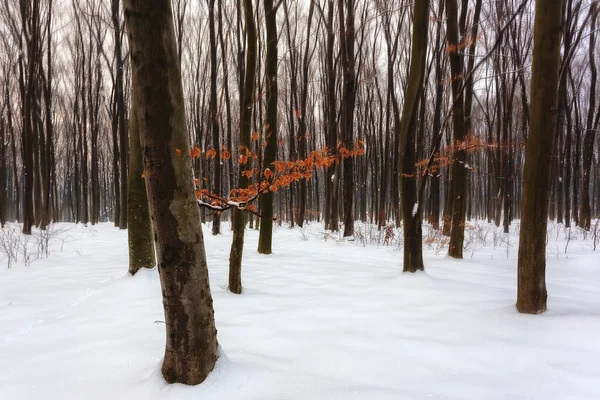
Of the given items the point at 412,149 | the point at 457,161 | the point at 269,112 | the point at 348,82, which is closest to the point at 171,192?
the point at 412,149

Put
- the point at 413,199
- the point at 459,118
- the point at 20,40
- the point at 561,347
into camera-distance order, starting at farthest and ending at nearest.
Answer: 1. the point at 20,40
2. the point at 459,118
3. the point at 413,199
4. the point at 561,347

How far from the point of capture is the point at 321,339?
244 centimetres

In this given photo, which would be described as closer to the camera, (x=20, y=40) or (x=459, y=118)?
(x=459, y=118)

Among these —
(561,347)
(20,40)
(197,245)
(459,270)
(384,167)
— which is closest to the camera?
(197,245)

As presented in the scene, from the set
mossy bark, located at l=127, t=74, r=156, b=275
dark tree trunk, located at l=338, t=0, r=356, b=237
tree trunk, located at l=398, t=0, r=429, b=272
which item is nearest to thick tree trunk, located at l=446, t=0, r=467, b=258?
tree trunk, located at l=398, t=0, r=429, b=272

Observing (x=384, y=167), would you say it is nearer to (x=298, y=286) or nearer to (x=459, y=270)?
(x=459, y=270)

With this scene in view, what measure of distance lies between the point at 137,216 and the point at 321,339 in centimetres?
301

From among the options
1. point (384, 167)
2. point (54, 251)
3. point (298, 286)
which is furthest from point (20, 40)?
point (384, 167)

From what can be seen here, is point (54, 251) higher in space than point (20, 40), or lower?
lower

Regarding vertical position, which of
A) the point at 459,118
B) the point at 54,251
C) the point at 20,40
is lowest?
the point at 54,251

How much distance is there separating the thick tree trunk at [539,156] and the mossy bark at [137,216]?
4173mm

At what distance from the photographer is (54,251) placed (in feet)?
22.7

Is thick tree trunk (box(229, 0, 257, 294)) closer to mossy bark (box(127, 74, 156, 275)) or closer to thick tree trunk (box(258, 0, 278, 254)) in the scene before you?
thick tree trunk (box(258, 0, 278, 254))

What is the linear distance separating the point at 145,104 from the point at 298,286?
3.00 metres
